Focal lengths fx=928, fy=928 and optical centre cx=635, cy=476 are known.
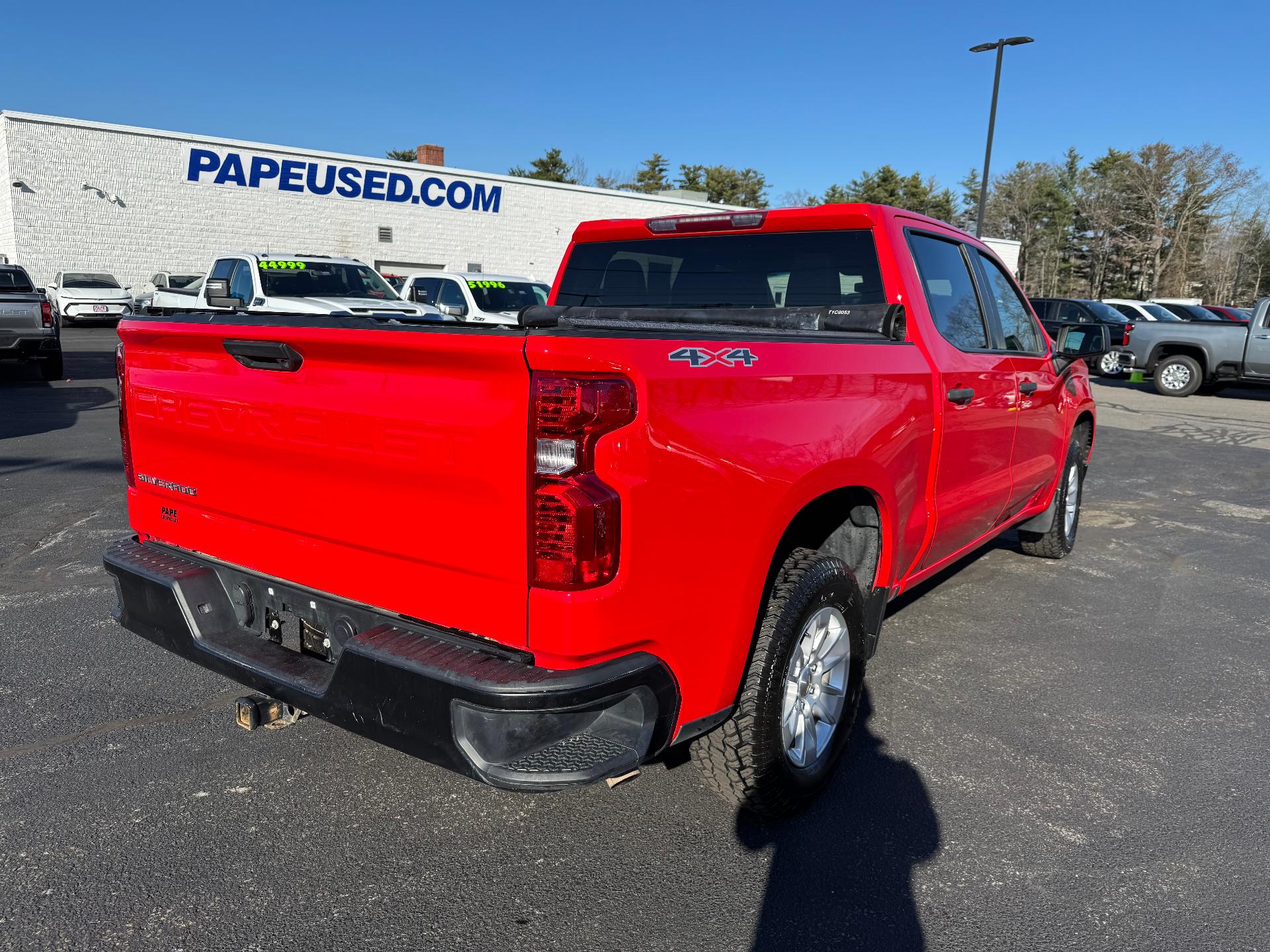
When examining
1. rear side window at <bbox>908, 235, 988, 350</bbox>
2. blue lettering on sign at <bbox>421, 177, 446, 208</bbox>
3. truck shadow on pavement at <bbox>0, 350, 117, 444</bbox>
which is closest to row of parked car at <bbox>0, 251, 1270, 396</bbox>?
truck shadow on pavement at <bbox>0, 350, 117, 444</bbox>

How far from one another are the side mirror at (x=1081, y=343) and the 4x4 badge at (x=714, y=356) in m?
3.24

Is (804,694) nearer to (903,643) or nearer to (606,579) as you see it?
(606,579)

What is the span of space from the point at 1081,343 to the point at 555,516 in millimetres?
3959

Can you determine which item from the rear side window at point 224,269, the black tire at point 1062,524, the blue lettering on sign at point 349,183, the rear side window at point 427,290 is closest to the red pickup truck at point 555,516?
the black tire at point 1062,524

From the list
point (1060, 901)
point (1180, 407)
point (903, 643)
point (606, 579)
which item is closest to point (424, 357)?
point (606, 579)

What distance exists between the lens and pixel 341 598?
2.51 metres

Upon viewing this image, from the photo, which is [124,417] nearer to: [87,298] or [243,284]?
[243,284]

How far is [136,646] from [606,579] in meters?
2.97

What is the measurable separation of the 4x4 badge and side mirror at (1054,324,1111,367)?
10.6ft

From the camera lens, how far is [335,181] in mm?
30609

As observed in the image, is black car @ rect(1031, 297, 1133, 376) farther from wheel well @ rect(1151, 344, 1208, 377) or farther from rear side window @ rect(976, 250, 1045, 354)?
rear side window @ rect(976, 250, 1045, 354)

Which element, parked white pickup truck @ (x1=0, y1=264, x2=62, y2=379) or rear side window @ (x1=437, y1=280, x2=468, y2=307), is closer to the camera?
parked white pickup truck @ (x1=0, y1=264, x2=62, y2=379)

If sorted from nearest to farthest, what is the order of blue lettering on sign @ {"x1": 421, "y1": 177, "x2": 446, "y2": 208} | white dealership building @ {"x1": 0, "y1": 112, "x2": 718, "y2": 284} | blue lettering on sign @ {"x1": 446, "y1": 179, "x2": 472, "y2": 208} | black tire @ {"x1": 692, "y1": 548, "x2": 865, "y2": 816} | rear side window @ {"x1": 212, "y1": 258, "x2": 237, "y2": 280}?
black tire @ {"x1": 692, "y1": 548, "x2": 865, "y2": 816} < rear side window @ {"x1": 212, "y1": 258, "x2": 237, "y2": 280} < white dealership building @ {"x1": 0, "y1": 112, "x2": 718, "y2": 284} < blue lettering on sign @ {"x1": 421, "y1": 177, "x2": 446, "y2": 208} < blue lettering on sign @ {"x1": 446, "y1": 179, "x2": 472, "y2": 208}

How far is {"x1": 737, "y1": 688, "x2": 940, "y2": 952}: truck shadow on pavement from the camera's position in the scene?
2395 mm
